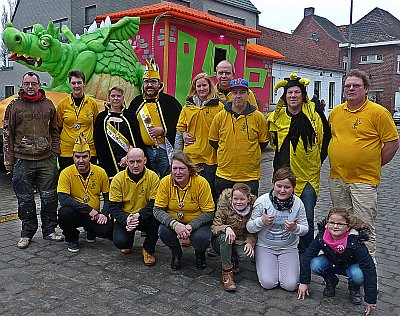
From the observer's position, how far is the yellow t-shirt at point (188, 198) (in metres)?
4.41

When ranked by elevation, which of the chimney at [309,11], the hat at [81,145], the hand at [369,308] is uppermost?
the chimney at [309,11]

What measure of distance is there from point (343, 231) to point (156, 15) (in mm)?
8910

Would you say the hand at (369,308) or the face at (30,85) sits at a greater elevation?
the face at (30,85)

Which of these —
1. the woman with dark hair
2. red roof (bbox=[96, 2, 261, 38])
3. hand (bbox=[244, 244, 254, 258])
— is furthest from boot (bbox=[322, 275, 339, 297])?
red roof (bbox=[96, 2, 261, 38])

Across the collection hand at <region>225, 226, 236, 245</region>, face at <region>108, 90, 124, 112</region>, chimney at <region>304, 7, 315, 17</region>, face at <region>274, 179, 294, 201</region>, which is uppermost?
chimney at <region>304, 7, 315, 17</region>

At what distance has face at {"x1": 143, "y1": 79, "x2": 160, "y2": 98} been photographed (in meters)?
5.29

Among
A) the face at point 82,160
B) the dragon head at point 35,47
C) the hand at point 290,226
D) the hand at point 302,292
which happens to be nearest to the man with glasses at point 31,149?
the face at point 82,160

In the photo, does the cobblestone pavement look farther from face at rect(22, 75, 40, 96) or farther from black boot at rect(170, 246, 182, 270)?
face at rect(22, 75, 40, 96)

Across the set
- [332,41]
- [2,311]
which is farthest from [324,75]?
[2,311]

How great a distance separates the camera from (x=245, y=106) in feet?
14.8

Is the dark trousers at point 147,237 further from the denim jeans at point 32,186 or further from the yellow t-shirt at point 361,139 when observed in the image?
the yellow t-shirt at point 361,139

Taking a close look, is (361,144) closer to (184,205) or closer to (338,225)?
(338,225)

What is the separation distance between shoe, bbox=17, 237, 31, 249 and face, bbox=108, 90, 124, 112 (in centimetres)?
172

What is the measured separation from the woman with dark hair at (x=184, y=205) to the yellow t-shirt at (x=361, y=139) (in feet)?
4.17
